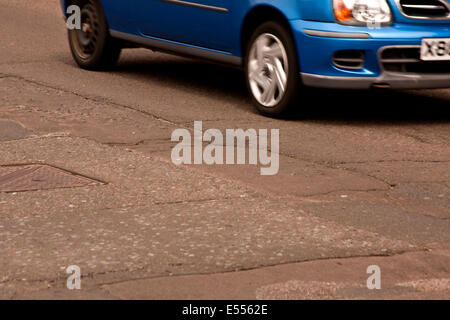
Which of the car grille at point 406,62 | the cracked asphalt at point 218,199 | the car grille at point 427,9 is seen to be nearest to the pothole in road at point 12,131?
the cracked asphalt at point 218,199

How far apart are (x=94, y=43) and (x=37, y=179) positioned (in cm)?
423

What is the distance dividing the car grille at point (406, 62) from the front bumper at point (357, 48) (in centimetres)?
4

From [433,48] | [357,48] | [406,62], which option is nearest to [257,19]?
[357,48]

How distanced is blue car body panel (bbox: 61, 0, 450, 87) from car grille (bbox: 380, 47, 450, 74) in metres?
0.06

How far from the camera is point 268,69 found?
29.3 feet

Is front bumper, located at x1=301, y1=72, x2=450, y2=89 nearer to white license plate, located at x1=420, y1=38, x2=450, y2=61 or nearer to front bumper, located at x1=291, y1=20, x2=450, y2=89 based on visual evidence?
front bumper, located at x1=291, y1=20, x2=450, y2=89

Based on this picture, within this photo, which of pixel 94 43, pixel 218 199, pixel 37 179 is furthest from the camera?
pixel 94 43

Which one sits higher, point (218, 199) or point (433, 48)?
point (433, 48)

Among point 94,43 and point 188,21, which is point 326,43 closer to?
point 188,21

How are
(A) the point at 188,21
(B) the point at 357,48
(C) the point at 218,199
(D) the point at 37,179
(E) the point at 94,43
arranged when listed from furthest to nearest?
1. (E) the point at 94,43
2. (A) the point at 188,21
3. (B) the point at 357,48
4. (D) the point at 37,179
5. (C) the point at 218,199

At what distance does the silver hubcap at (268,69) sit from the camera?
8812 millimetres

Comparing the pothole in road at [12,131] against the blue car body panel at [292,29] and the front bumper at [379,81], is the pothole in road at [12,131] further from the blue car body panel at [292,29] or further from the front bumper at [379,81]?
the front bumper at [379,81]

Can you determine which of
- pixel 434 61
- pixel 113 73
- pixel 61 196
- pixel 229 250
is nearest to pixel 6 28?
pixel 113 73

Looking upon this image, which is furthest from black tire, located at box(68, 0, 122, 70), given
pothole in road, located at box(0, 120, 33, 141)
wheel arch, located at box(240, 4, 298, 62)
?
pothole in road, located at box(0, 120, 33, 141)
